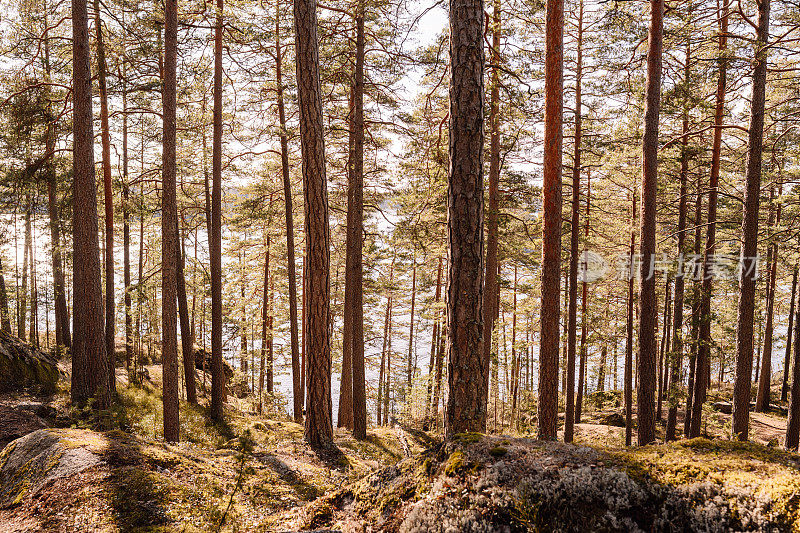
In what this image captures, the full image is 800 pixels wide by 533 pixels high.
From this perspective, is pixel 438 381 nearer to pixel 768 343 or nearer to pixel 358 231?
pixel 358 231

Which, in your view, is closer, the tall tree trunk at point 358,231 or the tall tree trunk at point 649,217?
the tall tree trunk at point 649,217

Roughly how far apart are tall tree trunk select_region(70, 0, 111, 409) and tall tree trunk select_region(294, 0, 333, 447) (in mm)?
4665

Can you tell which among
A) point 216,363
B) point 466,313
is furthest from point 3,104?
point 466,313

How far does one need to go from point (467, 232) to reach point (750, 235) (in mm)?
8745

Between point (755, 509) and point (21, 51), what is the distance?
14.0 metres

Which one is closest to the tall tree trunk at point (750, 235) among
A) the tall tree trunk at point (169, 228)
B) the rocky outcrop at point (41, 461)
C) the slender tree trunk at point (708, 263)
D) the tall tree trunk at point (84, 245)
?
the slender tree trunk at point (708, 263)

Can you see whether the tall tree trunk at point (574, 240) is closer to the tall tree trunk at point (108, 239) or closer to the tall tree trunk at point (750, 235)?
the tall tree trunk at point (750, 235)

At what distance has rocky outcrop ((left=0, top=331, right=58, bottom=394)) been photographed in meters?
10.3

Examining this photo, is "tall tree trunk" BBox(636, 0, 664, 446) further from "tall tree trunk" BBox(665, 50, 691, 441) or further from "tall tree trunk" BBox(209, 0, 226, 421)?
"tall tree trunk" BBox(209, 0, 226, 421)

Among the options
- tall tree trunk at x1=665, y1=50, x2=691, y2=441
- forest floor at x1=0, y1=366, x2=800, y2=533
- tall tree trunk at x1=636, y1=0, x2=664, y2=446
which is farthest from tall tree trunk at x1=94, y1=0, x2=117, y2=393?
tall tree trunk at x1=665, y1=50, x2=691, y2=441

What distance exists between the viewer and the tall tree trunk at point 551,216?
7594mm

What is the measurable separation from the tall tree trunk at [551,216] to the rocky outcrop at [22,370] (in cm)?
1238

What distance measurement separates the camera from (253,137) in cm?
1305

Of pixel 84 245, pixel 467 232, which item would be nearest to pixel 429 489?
pixel 467 232
